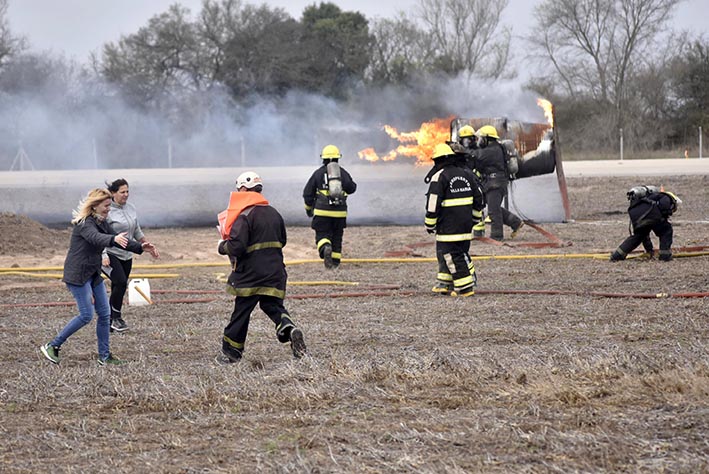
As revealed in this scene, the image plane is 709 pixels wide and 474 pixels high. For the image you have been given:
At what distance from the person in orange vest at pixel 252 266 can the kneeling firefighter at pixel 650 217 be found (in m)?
7.26

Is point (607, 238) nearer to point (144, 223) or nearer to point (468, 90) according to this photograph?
point (468, 90)

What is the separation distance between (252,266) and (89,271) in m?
1.51

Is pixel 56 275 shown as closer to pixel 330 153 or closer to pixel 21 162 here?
pixel 330 153

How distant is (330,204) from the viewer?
1492 cm

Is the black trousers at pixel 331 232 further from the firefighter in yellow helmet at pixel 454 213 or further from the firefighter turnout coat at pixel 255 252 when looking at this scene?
the firefighter turnout coat at pixel 255 252

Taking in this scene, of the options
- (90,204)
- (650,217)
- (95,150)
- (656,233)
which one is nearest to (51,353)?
(90,204)

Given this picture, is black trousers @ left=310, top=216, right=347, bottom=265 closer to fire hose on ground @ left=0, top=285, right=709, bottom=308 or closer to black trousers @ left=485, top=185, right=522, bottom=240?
fire hose on ground @ left=0, top=285, right=709, bottom=308

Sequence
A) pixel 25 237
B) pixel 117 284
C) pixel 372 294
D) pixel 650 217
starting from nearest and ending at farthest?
pixel 117 284
pixel 372 294
pixel 650 217
pixel 25 237

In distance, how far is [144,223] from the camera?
Result: 23.0 meters

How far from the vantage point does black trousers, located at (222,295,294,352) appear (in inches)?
325

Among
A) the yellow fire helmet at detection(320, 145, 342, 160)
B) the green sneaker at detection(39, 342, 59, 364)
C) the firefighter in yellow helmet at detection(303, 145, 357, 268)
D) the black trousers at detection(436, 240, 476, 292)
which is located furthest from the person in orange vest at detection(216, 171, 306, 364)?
the yellow fire helmet at detection(320, 145, 342, 160)

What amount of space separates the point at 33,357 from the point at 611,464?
589 centimetres

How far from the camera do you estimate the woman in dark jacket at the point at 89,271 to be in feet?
28.0

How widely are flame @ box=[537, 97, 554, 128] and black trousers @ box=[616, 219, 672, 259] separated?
6885mm
